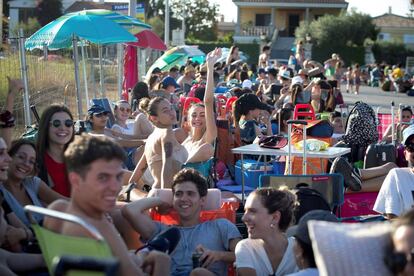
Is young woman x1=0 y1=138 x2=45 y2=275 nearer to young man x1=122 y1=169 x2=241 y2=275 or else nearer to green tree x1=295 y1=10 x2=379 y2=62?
young man x1=122 y1=169 x2=241 y2=275

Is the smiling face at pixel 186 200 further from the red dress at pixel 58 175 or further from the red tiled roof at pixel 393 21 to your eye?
the red tiled roof at pixel 393 21

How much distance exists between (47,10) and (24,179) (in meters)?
75.7

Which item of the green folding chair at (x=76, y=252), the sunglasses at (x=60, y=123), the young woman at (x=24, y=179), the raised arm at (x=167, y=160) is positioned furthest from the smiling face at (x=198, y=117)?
the green folding chair at (x=76, y=252)

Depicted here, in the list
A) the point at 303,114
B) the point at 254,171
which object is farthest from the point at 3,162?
the point at 303,114

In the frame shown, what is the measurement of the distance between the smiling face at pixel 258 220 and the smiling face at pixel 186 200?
1.99ft

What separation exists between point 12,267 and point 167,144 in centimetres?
300

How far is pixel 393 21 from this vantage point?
104 m

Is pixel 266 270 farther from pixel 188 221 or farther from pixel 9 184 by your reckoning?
pixel 9 184

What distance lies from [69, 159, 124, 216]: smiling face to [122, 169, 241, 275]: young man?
2.08 metres

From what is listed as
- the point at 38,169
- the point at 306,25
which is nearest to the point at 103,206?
the point at 38,169

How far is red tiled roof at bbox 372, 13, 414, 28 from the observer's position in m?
101

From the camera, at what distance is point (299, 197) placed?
698 cm

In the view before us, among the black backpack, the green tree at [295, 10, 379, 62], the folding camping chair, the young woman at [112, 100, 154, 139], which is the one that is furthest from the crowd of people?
the green tree at [295, 10, 379, 62]

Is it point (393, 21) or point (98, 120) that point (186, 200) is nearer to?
point (98, 120)
